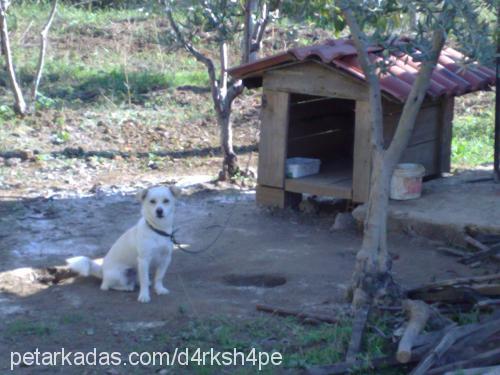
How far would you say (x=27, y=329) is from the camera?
6.21 m

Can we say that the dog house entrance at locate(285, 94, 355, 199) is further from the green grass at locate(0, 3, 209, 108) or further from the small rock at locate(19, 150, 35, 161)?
the green grass at locate(0, 3, 209, 108)

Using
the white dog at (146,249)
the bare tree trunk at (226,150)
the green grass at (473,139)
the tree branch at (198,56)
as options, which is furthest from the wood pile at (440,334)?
the green grass at (473,139)

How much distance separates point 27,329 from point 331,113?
19.8 ft

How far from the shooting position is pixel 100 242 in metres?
8.84

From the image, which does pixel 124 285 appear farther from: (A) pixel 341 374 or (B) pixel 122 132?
(B) pixel 122 132

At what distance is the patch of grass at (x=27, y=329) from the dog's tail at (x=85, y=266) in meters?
1.16

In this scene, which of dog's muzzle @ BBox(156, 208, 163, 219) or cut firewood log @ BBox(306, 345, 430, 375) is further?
dog's muzzle @ BBox(156, 208, 163, 219)

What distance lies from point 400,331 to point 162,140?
784 cm

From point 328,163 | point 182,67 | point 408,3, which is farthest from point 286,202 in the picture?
point 182,67

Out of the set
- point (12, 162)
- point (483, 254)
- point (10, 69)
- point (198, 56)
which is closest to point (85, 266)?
point (483, 254)

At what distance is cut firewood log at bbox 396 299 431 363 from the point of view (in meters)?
5.18

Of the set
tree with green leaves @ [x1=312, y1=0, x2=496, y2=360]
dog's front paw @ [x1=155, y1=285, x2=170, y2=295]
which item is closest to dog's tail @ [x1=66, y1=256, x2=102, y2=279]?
dog's front paw @ [x1=155, y1=285, x2=170, y2=295]

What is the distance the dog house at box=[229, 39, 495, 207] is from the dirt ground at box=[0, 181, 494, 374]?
427 mm

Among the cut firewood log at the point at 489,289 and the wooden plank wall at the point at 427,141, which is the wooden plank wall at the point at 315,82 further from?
the cut firewood log at the point at 489,289
